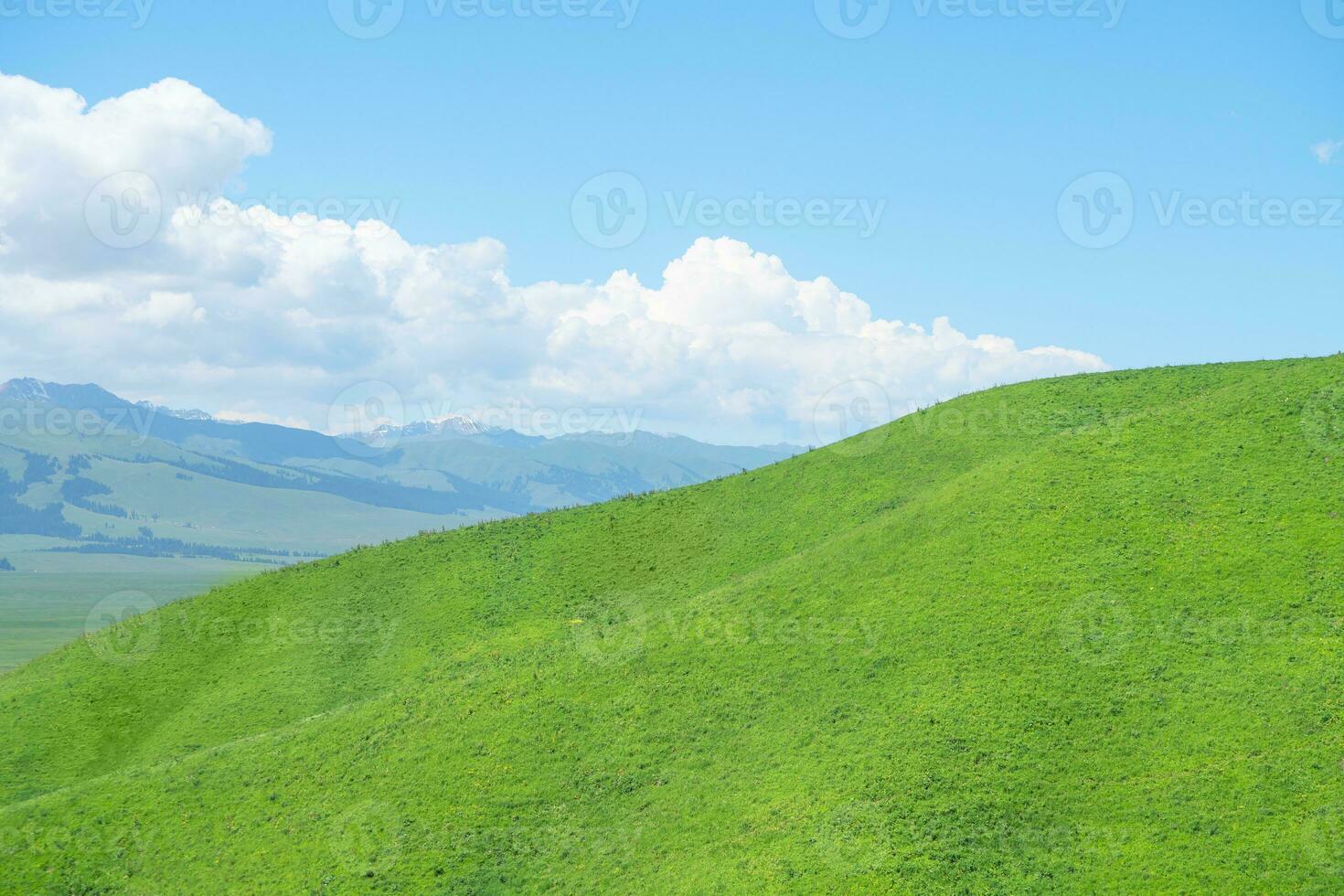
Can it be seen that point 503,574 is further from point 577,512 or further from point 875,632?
point 875,632

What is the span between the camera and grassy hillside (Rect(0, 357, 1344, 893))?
35.6m

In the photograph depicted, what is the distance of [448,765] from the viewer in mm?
44812

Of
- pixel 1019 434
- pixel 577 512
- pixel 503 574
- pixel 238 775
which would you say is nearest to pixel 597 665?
pixel 238 775

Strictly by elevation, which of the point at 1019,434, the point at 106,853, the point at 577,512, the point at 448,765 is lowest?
the point at 106,853

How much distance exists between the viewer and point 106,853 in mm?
42969

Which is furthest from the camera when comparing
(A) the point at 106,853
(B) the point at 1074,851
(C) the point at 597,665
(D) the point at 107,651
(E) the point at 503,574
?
(E) the point at 503,574

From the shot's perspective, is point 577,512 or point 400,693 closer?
point 400,693

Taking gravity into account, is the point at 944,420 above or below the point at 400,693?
above

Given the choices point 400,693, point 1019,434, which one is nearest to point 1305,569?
point 1019,434

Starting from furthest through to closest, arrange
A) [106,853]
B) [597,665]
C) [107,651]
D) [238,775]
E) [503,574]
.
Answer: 1. [503,574]
2. [107,651]
3. [597,665]
4. [238,775]
5. [106,853]

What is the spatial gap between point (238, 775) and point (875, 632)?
32695mm

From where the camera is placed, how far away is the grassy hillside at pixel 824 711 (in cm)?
3559

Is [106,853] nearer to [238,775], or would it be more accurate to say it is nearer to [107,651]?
[238,775]

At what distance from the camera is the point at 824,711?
4369 cm
